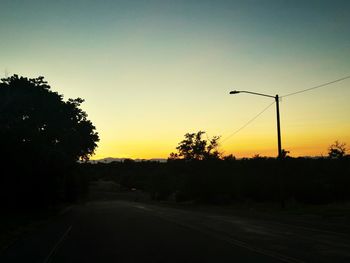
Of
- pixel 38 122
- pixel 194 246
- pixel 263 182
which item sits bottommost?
pixel 194 246

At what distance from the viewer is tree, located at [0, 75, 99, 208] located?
115 ft

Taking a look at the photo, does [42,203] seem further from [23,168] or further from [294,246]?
[294,246]

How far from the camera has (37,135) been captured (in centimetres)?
3525

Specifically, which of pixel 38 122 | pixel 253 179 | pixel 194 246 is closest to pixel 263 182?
pixel 253 179

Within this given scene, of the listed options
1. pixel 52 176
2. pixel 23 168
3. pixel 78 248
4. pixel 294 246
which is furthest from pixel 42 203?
pixel 294 246

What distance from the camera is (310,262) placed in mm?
11102

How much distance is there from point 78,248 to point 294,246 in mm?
6911

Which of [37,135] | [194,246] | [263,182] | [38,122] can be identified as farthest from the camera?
[263,182]

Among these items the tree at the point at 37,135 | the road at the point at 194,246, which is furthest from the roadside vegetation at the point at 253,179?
the road at the point at 194,246

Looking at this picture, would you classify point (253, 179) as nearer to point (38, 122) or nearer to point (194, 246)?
point (38, 122)

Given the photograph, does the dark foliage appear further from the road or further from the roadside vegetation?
the road

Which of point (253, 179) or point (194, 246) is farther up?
point (253, 179)

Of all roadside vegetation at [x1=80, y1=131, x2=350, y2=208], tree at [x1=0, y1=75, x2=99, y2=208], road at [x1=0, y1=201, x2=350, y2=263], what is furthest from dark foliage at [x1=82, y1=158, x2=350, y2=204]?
road at [x1=0, y1=201, x2=350, y2=263]

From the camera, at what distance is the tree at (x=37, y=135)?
35156mm
